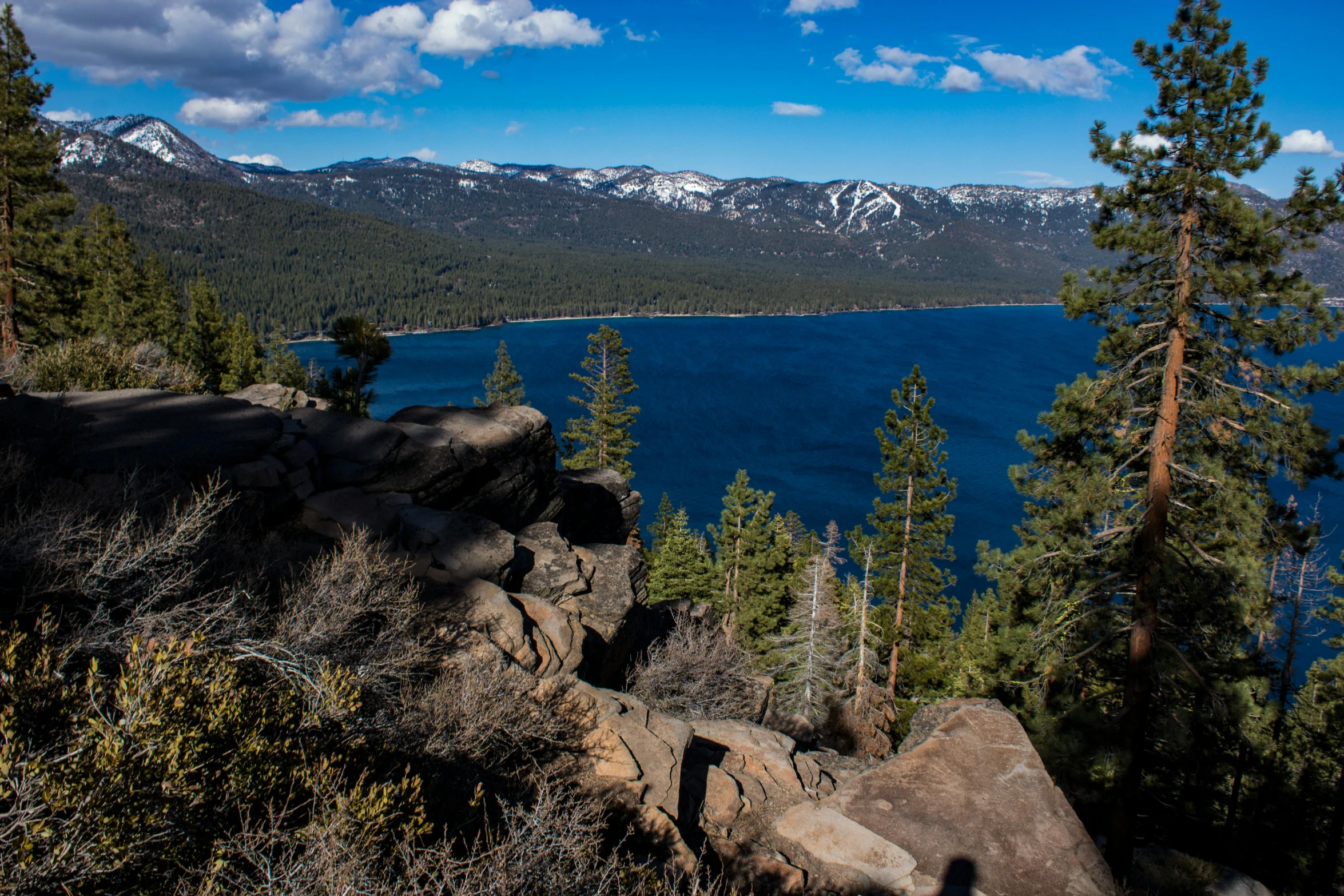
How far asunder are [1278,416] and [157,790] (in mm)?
12740

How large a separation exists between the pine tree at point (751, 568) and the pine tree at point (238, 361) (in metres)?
29.1

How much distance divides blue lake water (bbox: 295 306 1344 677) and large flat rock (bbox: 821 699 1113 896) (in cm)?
2686

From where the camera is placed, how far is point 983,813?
357 inches

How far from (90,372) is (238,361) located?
30.1 metres

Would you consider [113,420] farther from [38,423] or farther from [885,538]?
[885,538]

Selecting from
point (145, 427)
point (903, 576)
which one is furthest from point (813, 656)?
point (145, 427)

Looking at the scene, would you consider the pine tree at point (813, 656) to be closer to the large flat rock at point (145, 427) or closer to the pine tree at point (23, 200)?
the large flat rock at point (145, 427)

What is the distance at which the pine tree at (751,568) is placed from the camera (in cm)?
2905

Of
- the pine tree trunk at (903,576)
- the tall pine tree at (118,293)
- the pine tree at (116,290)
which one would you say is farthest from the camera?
the pine tree at (116,290)

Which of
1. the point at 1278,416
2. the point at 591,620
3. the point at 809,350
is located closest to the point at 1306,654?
the point at 1278,416

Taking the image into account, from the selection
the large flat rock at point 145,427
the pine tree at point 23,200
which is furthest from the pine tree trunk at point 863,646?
the pine tree at point 23,200

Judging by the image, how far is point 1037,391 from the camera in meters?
98.4

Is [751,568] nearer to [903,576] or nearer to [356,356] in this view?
[903,576]

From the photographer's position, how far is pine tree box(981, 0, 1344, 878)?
969 centimetres
